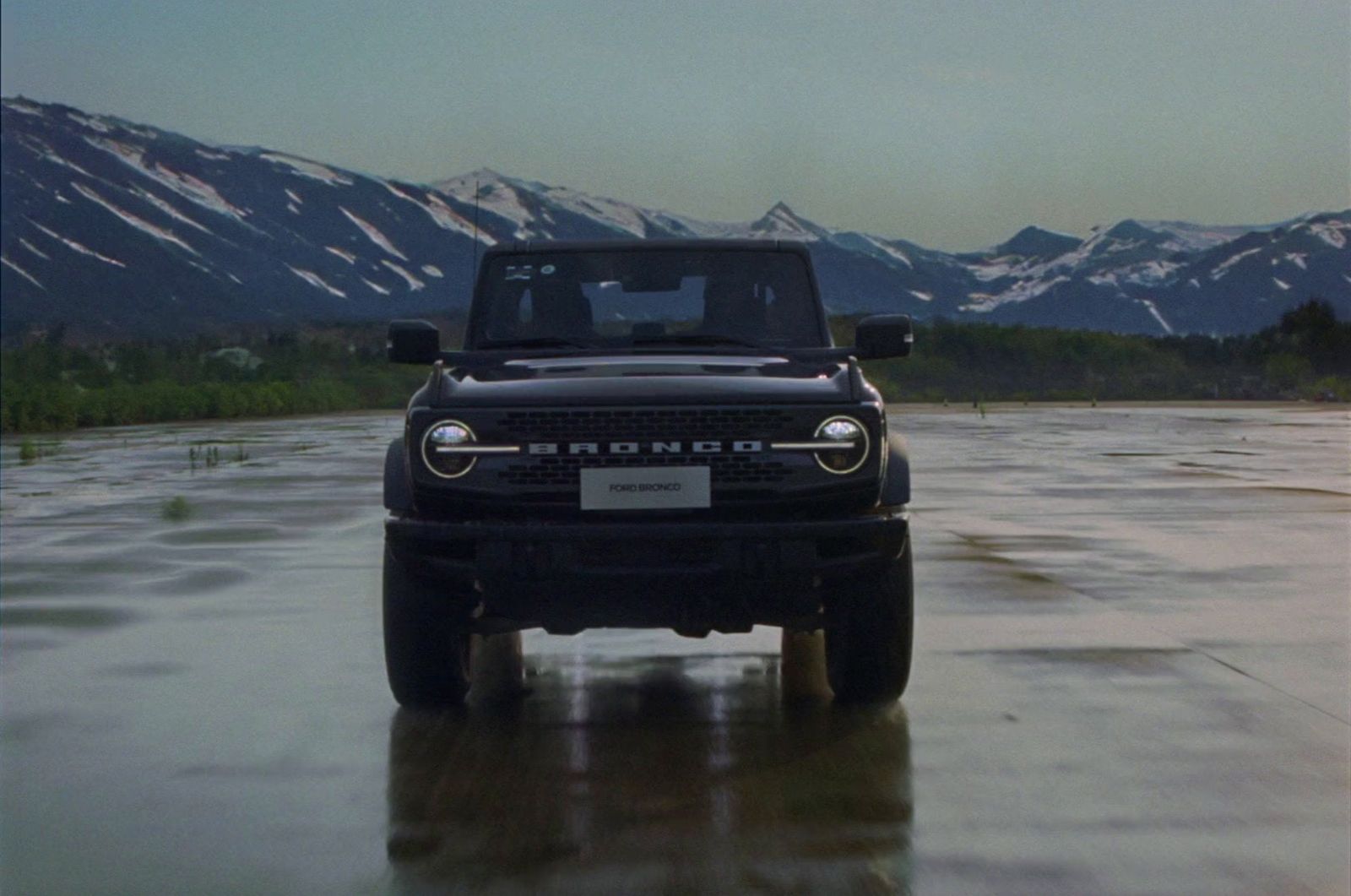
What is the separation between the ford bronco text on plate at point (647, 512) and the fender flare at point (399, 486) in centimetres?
1

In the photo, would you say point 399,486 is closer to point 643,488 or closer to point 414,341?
point 643,488

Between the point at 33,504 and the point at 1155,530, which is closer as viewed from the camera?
the point at 1155,530

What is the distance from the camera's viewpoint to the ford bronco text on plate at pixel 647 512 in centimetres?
731

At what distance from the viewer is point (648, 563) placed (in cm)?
731

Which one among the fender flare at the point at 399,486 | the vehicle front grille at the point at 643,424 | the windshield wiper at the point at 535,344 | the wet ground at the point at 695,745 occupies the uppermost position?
the windshield wiper at the point at 535,344

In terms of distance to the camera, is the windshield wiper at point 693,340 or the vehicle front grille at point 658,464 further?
the windshield wiper at point 693,340

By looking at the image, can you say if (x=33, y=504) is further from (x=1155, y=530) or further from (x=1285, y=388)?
(x=1285, y=388)

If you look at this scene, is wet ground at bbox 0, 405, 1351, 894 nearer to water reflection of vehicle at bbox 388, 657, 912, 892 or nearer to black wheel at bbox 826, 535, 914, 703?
water reflection of vehicle at bbox 388, 657, 912, 892

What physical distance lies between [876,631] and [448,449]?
5.76ft

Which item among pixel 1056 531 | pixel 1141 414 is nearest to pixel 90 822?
pixel 1056 531

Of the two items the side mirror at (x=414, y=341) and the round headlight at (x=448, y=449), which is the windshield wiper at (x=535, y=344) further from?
the round headlight at (x=448, y=449)

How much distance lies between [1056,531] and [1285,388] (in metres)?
80.1

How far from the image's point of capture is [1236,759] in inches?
279

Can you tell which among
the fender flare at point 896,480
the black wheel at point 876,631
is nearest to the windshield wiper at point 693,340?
the fender flare at point 896,480
